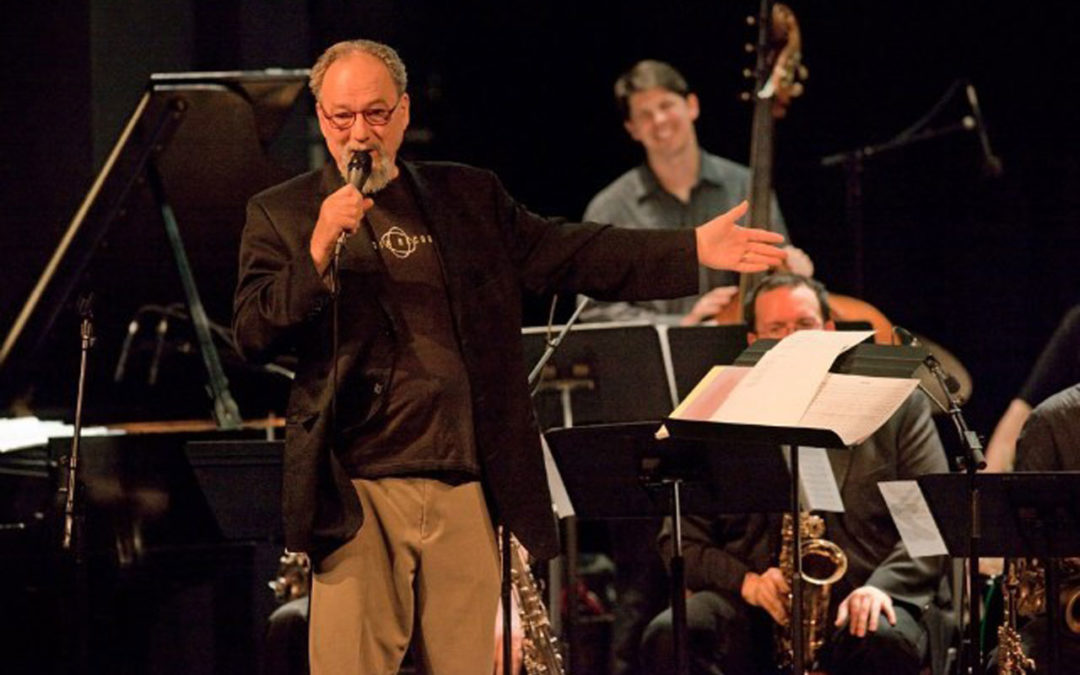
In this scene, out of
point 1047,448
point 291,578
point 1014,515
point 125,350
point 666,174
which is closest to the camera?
point 1014,515

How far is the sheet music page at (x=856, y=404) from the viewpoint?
3.49 meters

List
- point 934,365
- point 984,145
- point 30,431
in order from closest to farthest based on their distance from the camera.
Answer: point 934,365
point 30,431
point 984,145

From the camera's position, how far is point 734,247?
3580mm

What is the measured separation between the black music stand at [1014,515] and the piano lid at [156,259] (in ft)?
7.95

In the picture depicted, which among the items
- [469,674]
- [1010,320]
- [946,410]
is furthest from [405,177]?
[1010,320]

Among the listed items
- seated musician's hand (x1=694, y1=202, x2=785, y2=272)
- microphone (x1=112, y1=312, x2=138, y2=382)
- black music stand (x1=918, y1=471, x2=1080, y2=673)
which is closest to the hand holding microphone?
seated musician's hand (x1=694, y1=202, x2=785, y2=272)

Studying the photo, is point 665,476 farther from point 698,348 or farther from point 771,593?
point 698,348

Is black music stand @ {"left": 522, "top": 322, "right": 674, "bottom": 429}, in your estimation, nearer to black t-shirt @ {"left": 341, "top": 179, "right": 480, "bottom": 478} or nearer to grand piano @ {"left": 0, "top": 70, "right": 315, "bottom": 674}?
grand piano @ {"left": 0, "top": 70, "right": 315, "bottom": 674}

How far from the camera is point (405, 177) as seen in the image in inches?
137

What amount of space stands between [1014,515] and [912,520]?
13.5 inches

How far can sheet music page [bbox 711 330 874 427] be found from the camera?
3.59 meters

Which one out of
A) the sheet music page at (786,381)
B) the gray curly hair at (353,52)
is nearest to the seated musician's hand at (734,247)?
the sheet music page at (786,381)

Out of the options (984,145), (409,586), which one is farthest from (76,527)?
(984,145)

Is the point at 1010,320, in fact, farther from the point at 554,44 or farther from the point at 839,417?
the point at 839,417
